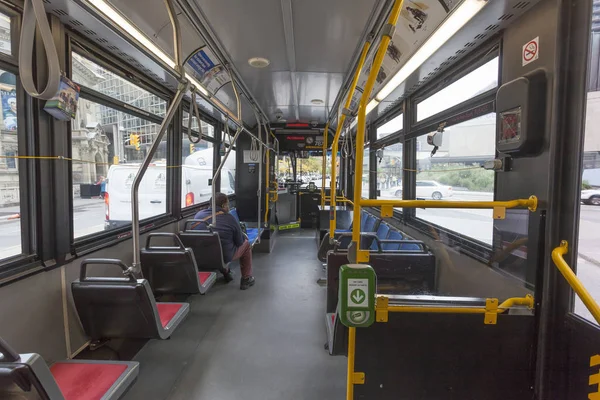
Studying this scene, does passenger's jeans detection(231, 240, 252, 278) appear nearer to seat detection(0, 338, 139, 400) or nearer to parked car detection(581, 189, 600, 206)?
seat detection(0, 338, 139, 400)

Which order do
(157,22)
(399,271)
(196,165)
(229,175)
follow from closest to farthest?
1. (157,22)
2. (399,271)
3. (196,165)
4. (229,175)

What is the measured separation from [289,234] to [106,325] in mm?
5592

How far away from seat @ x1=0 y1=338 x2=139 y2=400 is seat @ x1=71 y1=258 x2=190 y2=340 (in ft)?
0.73

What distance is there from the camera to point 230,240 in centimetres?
397

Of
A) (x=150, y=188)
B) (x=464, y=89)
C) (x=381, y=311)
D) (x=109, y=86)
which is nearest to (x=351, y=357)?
(x=381, y=311)

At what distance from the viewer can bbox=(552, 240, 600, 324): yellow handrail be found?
1.18 meters

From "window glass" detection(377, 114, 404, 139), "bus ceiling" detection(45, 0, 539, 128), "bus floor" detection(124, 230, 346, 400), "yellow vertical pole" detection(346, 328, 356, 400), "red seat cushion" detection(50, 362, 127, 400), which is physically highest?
"bus ceiling" detection(45, 0, 539, 128)

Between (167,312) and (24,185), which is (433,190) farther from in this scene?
(24,185)

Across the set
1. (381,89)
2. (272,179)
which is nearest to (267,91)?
(381,89)

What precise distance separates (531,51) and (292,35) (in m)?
1.81

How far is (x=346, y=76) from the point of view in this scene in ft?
12.7

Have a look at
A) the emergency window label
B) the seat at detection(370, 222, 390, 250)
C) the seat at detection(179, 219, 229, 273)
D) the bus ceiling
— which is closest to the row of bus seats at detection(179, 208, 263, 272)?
the seat at detection(179, 219, 229, 273)

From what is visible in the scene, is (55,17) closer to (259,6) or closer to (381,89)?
(259,6)

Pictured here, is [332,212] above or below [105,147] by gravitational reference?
below
